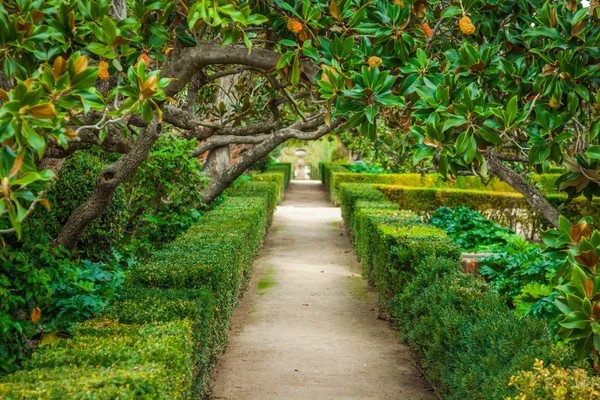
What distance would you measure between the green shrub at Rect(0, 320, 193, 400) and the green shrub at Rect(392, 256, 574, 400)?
169 centimetres

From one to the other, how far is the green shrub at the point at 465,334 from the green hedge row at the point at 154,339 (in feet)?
5.51

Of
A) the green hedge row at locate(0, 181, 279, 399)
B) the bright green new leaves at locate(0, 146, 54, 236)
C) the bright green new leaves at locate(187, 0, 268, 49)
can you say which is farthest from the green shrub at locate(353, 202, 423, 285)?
the bright green new leaves at locate(0, 146, 54, 236)

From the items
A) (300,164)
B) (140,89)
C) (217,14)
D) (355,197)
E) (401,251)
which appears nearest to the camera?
(140,89)

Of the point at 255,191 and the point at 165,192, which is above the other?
the point at 165,192

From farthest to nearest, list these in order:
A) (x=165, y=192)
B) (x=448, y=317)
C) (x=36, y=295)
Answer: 1. (x=165, y=192)
2. (x=36, y=295)
3. (x=448, y=317)

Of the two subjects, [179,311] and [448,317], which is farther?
[448,317]

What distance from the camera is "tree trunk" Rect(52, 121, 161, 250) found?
19.7 feet

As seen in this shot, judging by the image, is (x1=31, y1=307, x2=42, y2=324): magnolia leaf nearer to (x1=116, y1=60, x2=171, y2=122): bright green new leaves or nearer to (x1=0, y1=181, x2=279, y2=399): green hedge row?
(x1=0, y1=181, x2=279, y2=399): green hedge row

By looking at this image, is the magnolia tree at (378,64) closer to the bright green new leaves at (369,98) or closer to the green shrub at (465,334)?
the bright green new leaves at (369,98)

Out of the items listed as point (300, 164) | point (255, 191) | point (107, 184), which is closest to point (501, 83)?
point (107, 184)

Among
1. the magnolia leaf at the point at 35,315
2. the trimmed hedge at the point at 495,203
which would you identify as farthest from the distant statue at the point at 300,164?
the magnolia leaf at the point at 35,315

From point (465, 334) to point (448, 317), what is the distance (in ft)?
1.54

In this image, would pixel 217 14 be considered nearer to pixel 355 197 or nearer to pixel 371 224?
pixel 371 224

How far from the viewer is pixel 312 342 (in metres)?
7.41
